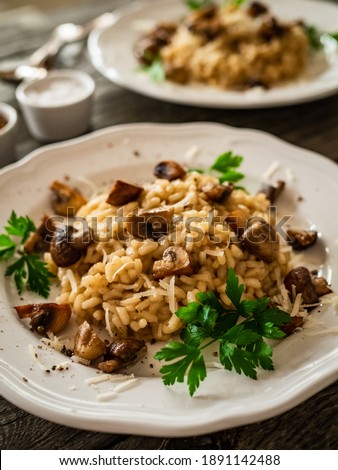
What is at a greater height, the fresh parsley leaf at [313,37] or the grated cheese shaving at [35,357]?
the grated cheese shaving at [35,357]

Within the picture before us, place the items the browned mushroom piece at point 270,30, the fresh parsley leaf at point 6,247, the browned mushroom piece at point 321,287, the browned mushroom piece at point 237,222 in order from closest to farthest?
the browned mushroom piece at point 321,287
the browned mushroom piece at point 237,222
the fresh parsley leaf at point 6,247
the browned mushroom piece at point 270,30

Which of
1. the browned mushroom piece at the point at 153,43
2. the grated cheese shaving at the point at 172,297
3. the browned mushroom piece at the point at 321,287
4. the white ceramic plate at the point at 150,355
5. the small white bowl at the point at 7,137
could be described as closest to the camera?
the white ceramic plate at the point at 150,355

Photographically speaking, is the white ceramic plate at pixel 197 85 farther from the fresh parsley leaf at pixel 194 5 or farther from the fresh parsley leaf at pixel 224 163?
the fresh parsley leaf at pixel 224 163

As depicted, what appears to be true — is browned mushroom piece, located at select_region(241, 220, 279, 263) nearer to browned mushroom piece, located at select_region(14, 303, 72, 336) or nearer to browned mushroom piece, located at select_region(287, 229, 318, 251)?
browned mushroom piece, located at select_region(287, 229, 318, 251)

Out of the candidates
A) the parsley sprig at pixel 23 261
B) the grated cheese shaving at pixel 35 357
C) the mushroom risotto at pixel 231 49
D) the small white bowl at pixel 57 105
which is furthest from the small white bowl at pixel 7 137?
the grated cheese shaving at pixel 35 357

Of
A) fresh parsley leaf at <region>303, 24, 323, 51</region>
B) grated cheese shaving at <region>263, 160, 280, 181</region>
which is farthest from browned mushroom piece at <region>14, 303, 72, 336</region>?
fresh parsley leaf at <region>303, 24, 323, 51</region>

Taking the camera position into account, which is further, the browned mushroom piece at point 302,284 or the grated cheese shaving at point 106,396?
the browned mushroom piece at point 302,284
